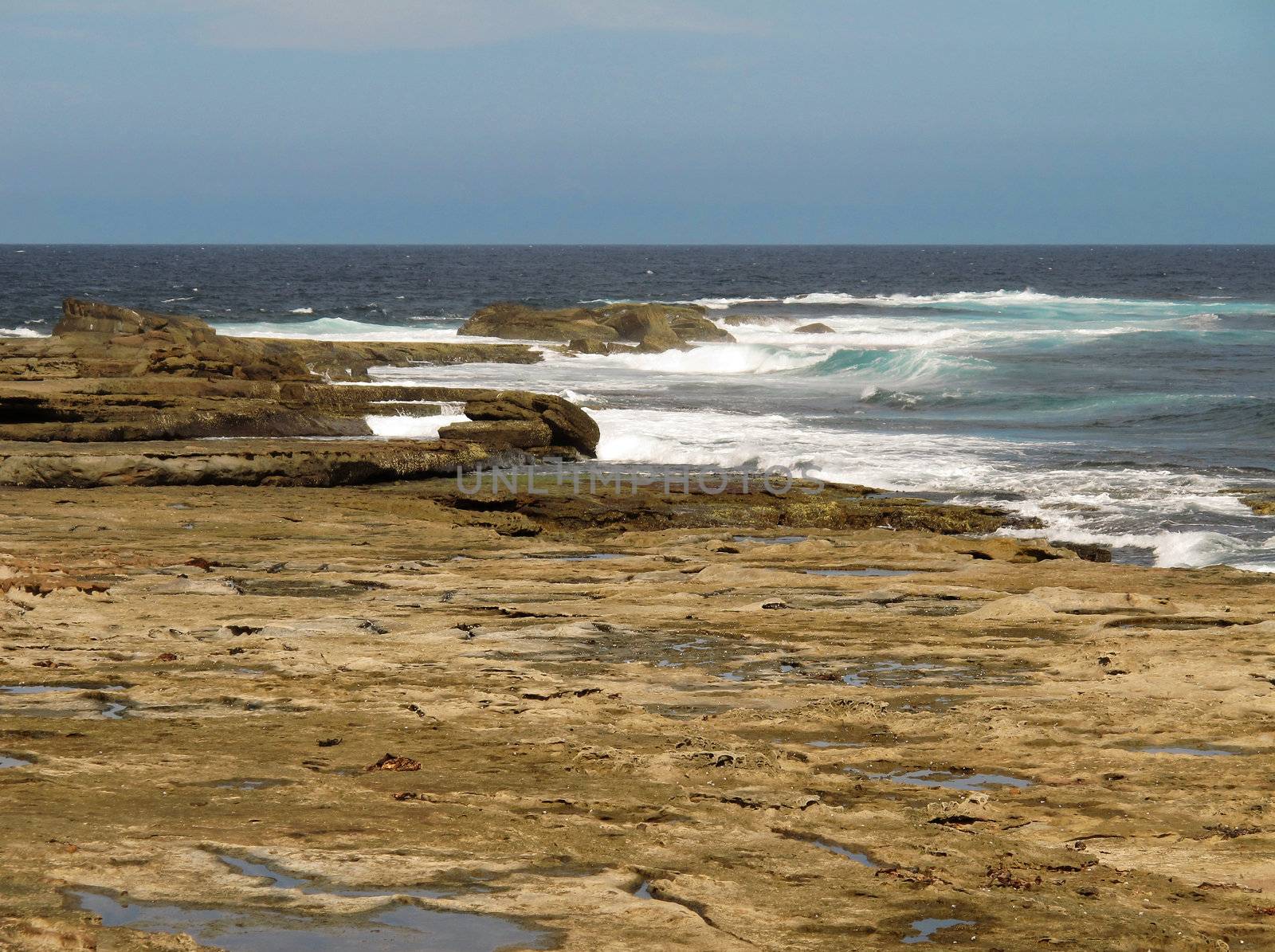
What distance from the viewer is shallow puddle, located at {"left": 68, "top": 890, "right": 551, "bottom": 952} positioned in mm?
4641

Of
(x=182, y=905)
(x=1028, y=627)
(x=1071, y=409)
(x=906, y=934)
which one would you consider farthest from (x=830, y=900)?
(x=1071, y=409)

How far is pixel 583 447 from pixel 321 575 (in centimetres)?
1022

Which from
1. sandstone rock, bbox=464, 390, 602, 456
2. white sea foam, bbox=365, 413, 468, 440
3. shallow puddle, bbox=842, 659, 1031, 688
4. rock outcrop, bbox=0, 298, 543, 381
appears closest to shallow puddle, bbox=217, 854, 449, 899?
→ shallow puddle, bbox=842, 659, 1031, 688

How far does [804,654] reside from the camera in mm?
9227

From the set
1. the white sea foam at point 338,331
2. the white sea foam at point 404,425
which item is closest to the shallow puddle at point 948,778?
the white sea foam at point 404,425

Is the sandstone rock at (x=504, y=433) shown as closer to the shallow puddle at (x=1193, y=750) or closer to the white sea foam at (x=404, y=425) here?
the white sea foam at (x=404, y=425)

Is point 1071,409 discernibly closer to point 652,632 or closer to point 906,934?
point 652,632

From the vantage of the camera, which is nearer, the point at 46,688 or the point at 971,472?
the point at 46,688

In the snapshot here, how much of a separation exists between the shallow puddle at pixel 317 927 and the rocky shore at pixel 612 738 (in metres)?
0.02

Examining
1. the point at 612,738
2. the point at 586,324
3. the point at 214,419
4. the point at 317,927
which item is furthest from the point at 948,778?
the point at 586,324

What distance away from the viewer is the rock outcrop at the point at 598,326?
4991 cm

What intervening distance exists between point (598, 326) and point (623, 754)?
147ft

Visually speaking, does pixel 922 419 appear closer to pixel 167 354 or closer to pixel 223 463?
pixel 167 354

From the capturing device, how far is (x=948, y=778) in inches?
264
